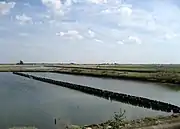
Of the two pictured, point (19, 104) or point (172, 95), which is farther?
point (172, 95)

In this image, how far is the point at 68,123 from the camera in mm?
19797

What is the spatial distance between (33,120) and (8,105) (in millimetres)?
7930

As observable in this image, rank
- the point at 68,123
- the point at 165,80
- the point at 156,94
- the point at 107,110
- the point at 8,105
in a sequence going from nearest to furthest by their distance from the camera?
1. the point at 68,123
2. the point at 107,110
3. the point at 8,105
4. the point at 156,94
5. the point at 165,80

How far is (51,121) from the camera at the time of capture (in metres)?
20.3

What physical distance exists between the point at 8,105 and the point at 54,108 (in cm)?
494

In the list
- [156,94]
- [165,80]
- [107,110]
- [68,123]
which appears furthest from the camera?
[165,80]

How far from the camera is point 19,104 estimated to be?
28.5 meters

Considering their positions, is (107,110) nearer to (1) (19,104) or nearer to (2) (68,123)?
(2) (68,123)

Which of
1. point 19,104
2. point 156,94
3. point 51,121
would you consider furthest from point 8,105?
point 156,94

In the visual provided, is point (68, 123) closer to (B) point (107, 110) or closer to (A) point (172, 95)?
Result: (B) point (107, 110)

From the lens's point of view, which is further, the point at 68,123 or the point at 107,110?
the point at 107,110

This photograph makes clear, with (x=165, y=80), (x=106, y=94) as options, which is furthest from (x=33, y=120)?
(x=165, y=80)

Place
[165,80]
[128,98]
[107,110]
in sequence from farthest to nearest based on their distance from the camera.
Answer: [165,80]
[128,98]
[107,110]

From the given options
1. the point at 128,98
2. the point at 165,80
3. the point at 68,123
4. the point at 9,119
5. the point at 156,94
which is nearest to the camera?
the point at 68,123
